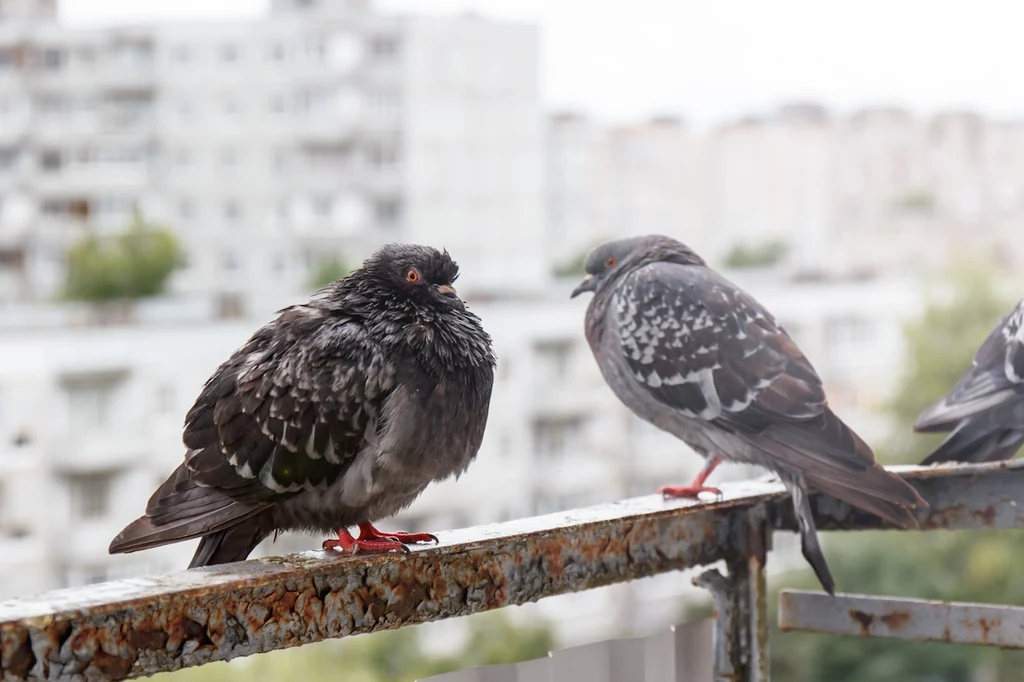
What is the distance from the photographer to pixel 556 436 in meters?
21.8

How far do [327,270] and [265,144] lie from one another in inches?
226

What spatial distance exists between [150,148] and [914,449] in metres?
17.5

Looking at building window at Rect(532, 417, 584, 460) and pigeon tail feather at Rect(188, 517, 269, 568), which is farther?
building window at Rect(532, 417, 584, 460)

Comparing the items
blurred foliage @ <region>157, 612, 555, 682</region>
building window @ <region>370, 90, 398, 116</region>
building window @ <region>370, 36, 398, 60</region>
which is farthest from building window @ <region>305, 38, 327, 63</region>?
blurred foliage @ <region>157, 612, 555, 682</region>

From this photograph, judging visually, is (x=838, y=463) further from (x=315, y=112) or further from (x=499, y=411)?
(x=315, y=112)

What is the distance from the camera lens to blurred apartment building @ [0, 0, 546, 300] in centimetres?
2544

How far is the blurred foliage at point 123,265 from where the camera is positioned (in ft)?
71.2

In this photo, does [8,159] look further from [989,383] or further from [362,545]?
[362,545]

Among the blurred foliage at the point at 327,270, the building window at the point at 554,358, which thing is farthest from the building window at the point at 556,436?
the blurred foliage at the point at 327,270

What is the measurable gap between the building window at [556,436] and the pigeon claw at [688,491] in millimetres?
18619

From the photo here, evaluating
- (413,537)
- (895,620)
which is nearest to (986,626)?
(895,620)

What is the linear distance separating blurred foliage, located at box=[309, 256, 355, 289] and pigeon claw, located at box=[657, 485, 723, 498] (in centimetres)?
1778

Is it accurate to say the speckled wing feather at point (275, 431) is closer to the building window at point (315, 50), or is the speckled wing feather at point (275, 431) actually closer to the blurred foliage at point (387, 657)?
the blurred foliage at point (387, 657)

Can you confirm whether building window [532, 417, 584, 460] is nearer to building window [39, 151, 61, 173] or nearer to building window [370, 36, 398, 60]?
building window [370, 36, 398, 60]
